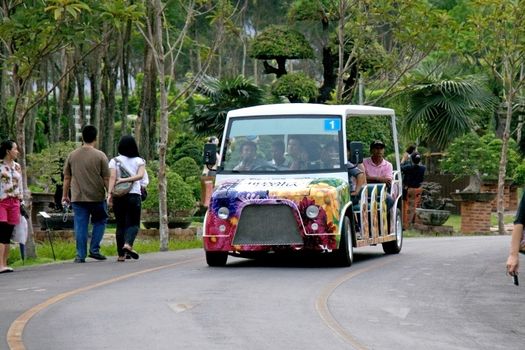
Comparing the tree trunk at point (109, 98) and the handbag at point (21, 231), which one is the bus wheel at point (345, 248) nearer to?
the handbag at point (21, 231)

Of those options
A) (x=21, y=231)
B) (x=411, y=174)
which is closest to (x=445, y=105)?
(x=411, y=174)

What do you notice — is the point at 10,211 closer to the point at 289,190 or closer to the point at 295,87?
the point at 289,190

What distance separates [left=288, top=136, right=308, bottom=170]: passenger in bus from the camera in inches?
741

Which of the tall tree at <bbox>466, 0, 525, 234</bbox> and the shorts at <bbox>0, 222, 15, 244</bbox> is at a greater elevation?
the tall tree at <bbox>466, 0, 525, 234</bbox>

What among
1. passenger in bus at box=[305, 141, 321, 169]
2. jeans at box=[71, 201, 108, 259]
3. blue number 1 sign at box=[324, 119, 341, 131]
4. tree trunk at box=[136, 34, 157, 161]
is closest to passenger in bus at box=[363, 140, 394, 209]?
blue number 1 sign at box=[324, 119, 341, 131]

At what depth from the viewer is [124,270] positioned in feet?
58.7

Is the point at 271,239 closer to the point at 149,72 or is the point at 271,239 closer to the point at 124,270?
the point at 124,270

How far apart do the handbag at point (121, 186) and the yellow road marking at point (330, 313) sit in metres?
3.91

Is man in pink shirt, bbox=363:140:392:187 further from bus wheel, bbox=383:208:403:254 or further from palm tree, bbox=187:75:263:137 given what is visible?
palm tree, bbox=187:75:263:137

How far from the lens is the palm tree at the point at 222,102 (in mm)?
41531

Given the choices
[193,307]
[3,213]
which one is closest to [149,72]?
[3,213]

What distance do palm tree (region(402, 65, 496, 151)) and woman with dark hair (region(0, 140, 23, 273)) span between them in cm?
2415

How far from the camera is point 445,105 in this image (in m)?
41.7

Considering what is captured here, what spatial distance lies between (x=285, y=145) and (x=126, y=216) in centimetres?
273
